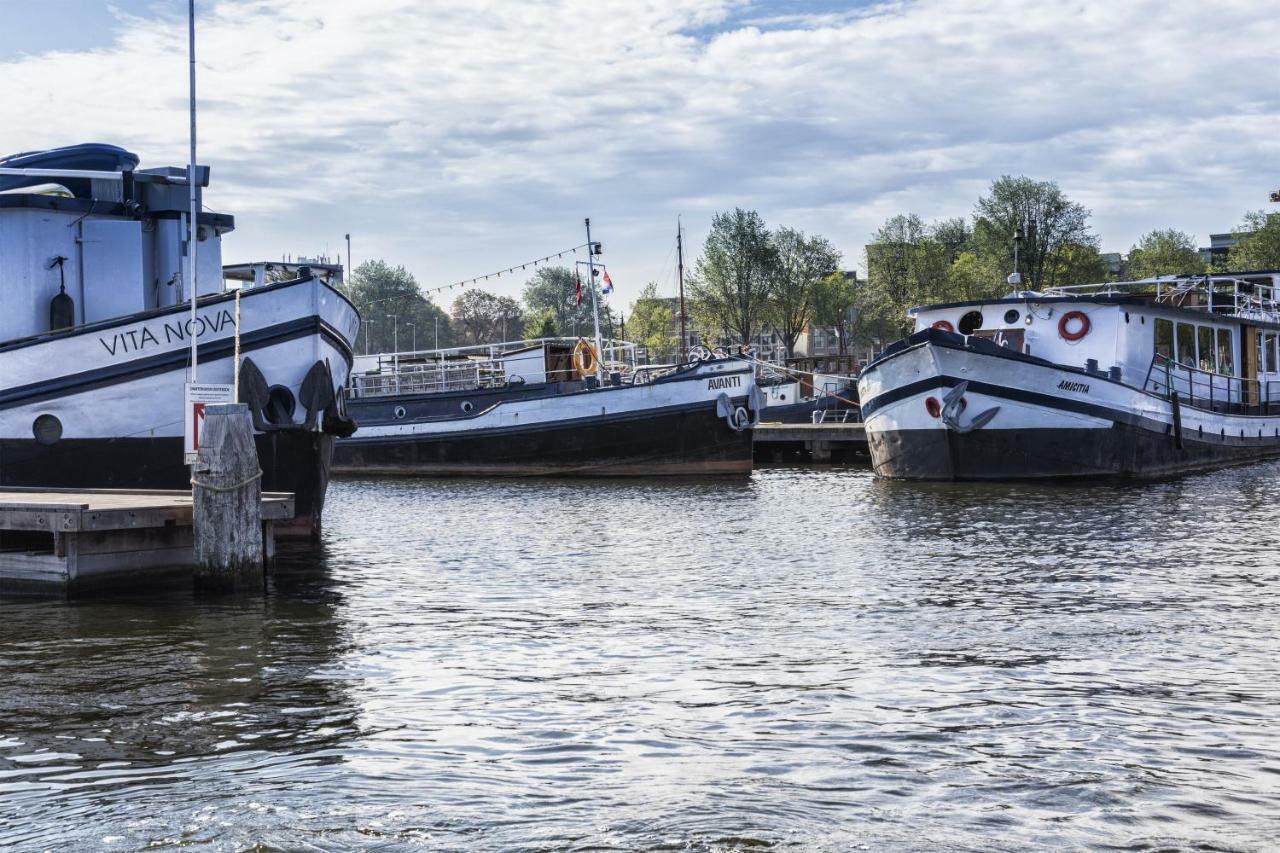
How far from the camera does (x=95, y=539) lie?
1290cm

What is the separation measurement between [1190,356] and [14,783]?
96.1 feet

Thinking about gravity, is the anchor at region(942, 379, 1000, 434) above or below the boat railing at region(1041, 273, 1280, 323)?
below

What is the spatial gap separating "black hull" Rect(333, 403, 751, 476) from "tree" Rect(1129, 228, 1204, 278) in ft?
200

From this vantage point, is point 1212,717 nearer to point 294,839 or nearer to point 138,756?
point 294,839

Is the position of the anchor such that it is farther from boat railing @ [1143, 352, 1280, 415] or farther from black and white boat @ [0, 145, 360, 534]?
black and white boat @ [0, 145, 360, 534]

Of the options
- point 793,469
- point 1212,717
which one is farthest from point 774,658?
point 793,469

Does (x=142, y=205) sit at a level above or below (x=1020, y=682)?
above

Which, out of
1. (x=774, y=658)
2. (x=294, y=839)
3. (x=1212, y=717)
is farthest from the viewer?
(x=774, y=658)

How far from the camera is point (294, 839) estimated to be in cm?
599

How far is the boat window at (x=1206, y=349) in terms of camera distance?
3173 cm

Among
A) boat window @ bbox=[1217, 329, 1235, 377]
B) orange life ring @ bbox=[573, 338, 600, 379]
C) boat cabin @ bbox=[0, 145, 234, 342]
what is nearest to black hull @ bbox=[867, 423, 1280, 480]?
boat window @ bbox=[1217, 329, 1235, 377]

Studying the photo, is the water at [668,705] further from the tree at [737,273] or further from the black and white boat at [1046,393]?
the tree at [737,273]

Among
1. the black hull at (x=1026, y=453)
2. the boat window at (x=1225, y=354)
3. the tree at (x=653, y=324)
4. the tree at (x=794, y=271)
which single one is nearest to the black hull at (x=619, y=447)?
the black hull at (x=1026, y=453)

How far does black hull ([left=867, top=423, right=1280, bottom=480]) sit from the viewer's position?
26094mm
